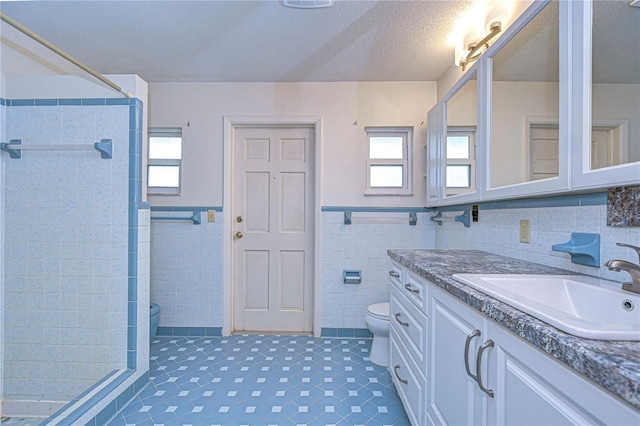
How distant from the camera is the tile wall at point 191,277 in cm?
269

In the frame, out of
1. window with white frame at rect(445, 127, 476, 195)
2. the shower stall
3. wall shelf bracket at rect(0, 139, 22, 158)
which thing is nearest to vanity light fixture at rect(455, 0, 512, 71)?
window with white frame at rect(445, 127, 476, 195)

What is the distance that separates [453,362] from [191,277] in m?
2.35

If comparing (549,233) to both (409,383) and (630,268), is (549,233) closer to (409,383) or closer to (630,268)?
(630,268)

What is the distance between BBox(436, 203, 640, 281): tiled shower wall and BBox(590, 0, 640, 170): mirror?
0.22 m

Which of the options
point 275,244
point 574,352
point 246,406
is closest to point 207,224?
point 275,244

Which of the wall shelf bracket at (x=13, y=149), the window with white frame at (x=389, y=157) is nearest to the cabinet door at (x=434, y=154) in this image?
the window with white frame at (x=389, y=157)

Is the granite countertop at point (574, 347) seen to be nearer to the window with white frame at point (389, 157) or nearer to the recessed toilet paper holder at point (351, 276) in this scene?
the recessed toilet paper holder at point (351, 276)

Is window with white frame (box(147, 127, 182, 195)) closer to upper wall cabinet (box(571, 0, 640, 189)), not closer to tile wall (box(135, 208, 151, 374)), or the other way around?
tile wall (box(135, 208, 151, 374))

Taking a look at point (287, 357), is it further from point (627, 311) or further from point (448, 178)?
point (627, 311)

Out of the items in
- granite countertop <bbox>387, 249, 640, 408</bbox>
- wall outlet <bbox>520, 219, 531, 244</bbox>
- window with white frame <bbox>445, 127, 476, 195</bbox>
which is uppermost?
window with white frame <bbox>445, 127, 476, 195</bbox>

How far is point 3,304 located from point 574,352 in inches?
107

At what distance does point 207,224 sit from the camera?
8.86 feet

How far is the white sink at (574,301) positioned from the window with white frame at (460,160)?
2.61ft

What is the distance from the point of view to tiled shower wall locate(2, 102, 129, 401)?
5.87 ft
